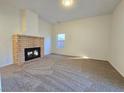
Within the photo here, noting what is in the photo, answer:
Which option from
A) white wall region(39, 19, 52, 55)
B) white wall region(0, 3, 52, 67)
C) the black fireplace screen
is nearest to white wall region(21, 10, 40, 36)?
white wall region(0, 3, 52, 67)

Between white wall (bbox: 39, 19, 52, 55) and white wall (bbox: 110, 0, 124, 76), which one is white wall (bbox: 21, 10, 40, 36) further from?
white wall (bbox: 110, 0, 124, 76)

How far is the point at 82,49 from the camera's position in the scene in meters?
5.85

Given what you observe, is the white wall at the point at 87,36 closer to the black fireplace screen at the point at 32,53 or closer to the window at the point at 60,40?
the window at the point at 60,40

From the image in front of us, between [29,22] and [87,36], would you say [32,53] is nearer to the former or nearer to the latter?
[29,22]

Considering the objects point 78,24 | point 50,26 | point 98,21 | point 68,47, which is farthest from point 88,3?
point 50,26

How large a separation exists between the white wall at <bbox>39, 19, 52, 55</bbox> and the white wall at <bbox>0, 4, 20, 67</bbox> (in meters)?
2.11

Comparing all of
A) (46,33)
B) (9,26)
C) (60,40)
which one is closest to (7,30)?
(9,26)

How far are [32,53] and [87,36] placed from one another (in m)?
3.46

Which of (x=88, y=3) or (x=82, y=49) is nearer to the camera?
(x=88, y=3)

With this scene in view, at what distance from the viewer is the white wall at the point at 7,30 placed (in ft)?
11.6

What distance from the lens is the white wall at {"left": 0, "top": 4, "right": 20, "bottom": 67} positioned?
3.54 m

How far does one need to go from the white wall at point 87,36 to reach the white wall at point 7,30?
3.53 m

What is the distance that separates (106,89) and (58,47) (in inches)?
209

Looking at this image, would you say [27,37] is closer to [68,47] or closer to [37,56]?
[37,56]
